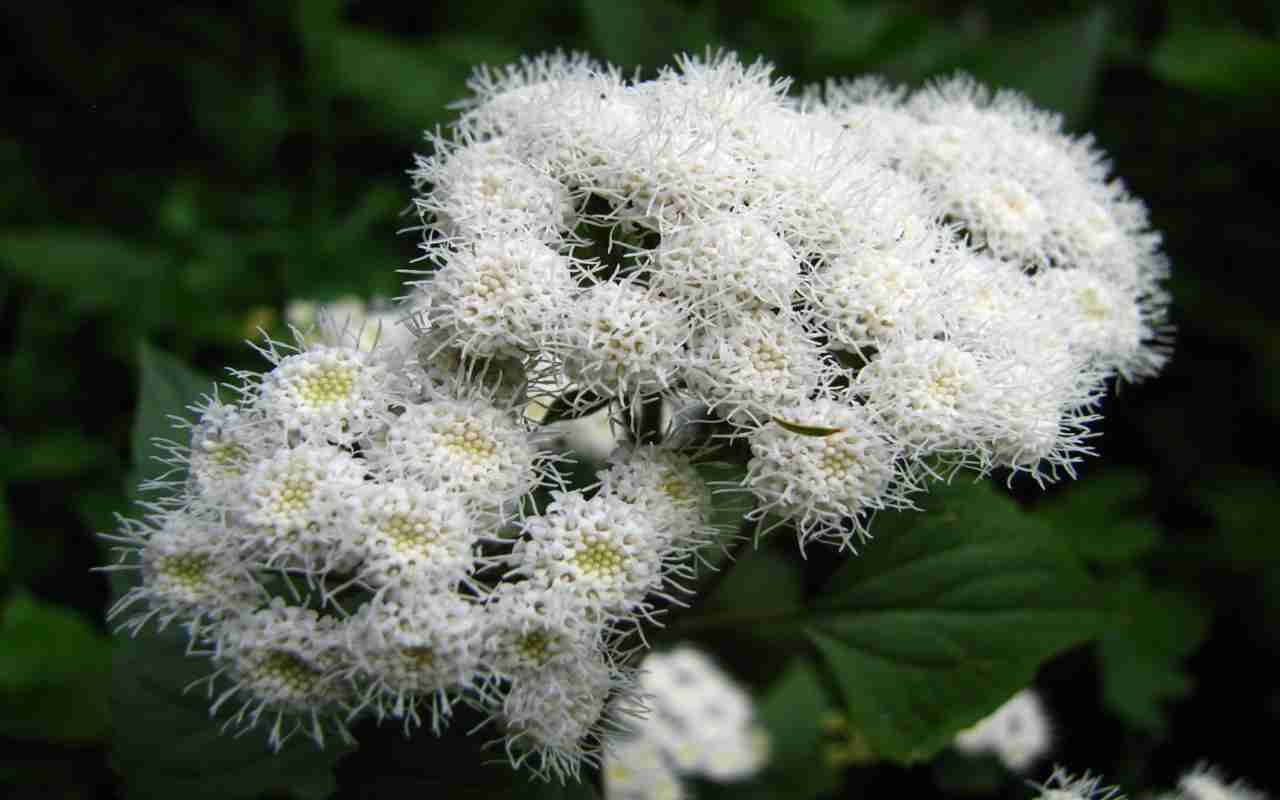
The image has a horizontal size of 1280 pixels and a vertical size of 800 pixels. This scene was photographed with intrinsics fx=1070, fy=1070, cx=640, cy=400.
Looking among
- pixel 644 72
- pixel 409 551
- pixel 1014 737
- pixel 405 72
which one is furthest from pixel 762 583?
pixel 409 551

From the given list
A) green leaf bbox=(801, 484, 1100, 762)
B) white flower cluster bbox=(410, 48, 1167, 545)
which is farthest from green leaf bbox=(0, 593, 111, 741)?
green leaf bbox=(801, 484, 1100, 762)

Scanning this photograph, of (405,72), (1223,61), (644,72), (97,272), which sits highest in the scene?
(1223,61)

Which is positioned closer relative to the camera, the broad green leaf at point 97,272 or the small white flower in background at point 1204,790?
the small white flower in background at point 1204,790

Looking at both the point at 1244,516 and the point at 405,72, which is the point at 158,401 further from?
the point at 1244,516

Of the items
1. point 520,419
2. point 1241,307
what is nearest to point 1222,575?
point 1241,307

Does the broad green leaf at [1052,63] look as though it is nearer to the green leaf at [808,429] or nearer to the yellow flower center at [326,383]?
the green leaf at [808,429]

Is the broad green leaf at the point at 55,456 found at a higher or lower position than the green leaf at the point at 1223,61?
lower

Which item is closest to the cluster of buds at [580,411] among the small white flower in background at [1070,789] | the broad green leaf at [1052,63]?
the small white flower in background at [1070,789]
